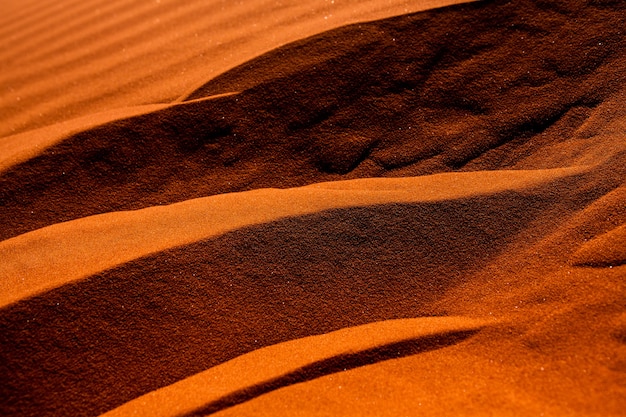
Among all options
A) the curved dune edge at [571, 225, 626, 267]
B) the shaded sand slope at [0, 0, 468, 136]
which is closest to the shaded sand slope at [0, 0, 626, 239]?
the shaded sand slope at [0, 0, 468, 136]

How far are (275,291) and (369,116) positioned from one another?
2.60ft

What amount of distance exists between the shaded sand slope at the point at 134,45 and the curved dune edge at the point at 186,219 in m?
0.71

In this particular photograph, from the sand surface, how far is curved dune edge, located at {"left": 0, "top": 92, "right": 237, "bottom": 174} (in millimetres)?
13

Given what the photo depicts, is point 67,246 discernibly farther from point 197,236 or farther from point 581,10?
point 581,10

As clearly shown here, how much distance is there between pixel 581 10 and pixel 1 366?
2169 mm

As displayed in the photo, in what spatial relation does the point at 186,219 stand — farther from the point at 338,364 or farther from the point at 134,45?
the point at 134,45

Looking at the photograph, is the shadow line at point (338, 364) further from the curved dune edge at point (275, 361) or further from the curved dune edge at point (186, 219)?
the curved dune edge at point (186, 219)

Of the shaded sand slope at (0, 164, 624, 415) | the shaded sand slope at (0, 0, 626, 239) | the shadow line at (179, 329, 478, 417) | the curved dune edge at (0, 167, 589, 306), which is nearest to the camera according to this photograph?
the shadow line at (179, 329, 478, 417)

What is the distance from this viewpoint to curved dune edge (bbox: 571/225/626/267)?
50.6 inches

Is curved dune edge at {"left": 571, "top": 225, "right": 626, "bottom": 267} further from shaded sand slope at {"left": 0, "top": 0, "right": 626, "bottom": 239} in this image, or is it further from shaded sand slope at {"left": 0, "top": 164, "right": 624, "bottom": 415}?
shaded sand slope at {"left": 0, "top": 0, "right": 626, "bottom": 239}

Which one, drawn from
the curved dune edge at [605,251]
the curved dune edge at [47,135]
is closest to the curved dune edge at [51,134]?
the curved dune edge at [47,135]

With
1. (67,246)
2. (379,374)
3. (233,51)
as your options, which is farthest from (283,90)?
(379,374)

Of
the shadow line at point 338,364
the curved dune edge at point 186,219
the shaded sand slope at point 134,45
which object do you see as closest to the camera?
the shadow line at point 338,364

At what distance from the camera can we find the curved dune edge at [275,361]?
43.9 inches
